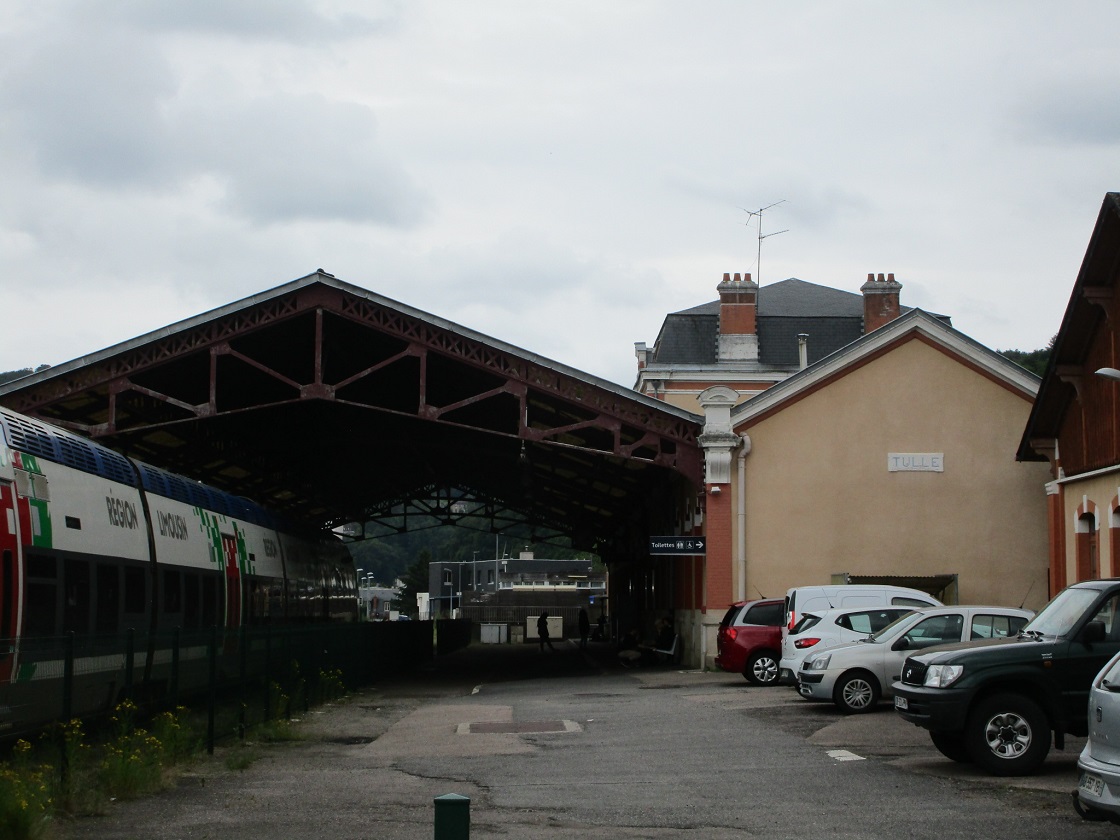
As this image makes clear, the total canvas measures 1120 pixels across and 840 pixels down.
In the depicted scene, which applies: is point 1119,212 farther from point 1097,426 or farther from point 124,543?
point 124,543

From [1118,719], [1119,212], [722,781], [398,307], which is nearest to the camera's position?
[1118,719]

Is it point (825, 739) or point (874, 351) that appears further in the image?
point (874, 351)

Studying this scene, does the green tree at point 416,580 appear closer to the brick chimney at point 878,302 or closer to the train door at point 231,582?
the brick chimney at point 878,302

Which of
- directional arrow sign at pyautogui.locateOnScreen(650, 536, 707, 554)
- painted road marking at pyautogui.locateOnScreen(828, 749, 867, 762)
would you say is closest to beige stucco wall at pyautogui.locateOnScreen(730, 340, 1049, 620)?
directional arrow sign at pyautogui.locateOnScreen(650, 536, 707, 554)

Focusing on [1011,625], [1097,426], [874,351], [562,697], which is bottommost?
[562,697]

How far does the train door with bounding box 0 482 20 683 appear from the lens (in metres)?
12.0

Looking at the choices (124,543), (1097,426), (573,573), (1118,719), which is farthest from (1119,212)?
(573,573)

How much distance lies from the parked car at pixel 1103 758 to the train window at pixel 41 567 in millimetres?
9093

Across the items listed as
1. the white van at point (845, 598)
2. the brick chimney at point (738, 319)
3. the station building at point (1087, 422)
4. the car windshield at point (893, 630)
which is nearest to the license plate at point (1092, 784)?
the car windshield at point (893, 630)

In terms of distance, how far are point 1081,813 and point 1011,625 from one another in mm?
8960

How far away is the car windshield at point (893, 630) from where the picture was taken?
18016mm

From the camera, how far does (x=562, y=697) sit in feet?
A: 80.2

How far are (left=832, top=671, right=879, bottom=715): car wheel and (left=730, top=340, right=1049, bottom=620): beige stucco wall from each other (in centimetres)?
1078

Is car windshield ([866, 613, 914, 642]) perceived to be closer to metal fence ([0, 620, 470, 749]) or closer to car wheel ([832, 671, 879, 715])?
car wheel ([832, 671, 879, 715])
